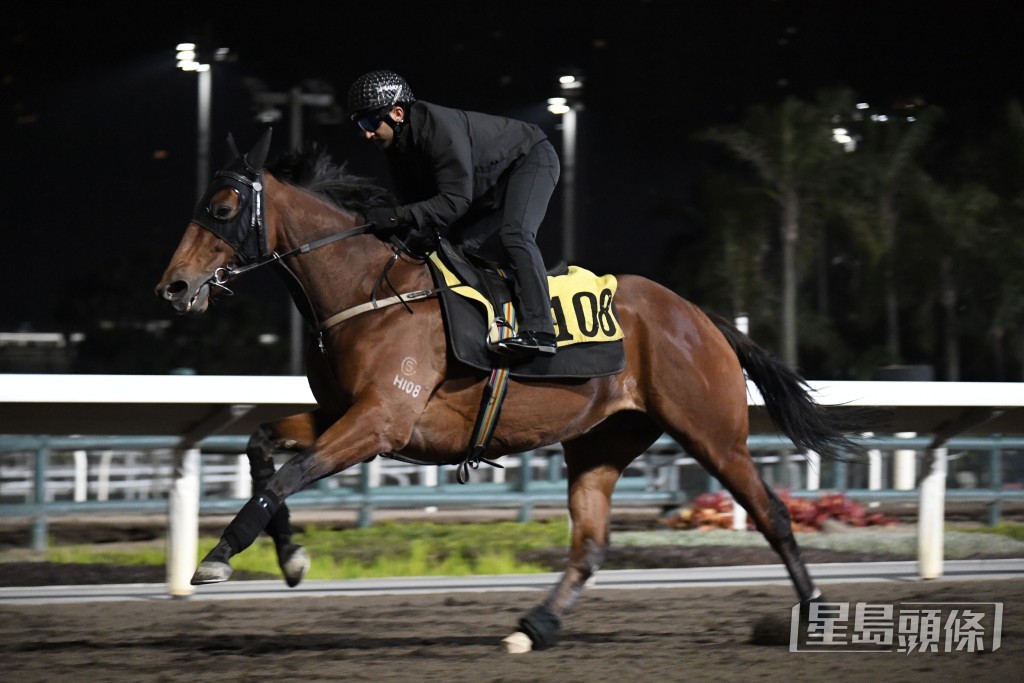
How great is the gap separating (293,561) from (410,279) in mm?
1091

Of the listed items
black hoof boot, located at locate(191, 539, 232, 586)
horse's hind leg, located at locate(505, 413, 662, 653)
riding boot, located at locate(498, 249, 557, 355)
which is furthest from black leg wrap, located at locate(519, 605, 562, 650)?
black hoof boot, located at locate(191, 539, 232, 586)

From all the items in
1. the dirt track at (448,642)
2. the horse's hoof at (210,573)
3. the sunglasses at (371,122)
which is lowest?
the dirt track at (448,642)

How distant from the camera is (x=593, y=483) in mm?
5125

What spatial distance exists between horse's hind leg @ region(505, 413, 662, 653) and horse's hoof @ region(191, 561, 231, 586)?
1.58 meters

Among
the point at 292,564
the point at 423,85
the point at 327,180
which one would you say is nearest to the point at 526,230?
the point at 327,180

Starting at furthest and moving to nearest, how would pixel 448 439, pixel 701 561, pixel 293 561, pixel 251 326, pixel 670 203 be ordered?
1. pixel 670 203
2. pixel 251 326
3. pixel 701 561
4. pixel 448 439
5. pixel 293 561

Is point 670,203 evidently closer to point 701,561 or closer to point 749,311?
point 749,311

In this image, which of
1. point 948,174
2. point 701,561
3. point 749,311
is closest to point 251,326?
point 749,311

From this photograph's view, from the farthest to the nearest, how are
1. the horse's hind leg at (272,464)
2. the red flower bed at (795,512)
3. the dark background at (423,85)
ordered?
the dark background at (423,85)
the red flower bed at (795,512)
the horse's hind leg at (272,464)

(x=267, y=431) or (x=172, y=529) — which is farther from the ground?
(x=267, y=431)

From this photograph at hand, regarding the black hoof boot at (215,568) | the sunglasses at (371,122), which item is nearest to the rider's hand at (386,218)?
the sunglasses at (371,122)

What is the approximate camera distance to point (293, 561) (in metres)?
4.12

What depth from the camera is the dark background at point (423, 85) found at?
19.8 m

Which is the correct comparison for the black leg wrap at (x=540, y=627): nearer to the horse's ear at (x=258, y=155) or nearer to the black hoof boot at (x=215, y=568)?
the black hoof boot at (x=215, y=568)
